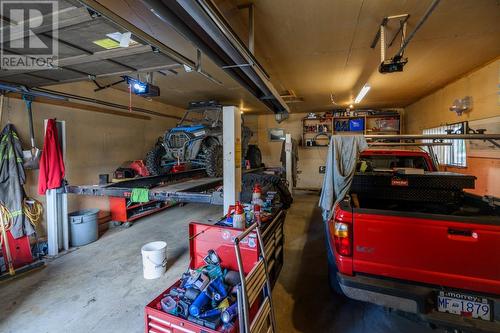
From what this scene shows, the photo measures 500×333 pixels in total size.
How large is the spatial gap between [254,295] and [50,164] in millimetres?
3818

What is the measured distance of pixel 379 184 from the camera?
2.19m

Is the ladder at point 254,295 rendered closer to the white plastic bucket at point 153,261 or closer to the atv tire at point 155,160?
the white plastic bucket at point 153,261

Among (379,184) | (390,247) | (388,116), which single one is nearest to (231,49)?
(379,184)

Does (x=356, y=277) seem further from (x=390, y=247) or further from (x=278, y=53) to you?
(x=278, y=53)

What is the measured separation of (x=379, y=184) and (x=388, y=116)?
6.77m

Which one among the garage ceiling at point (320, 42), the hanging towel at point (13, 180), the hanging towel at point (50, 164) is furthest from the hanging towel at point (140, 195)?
the garage ceiling at point (320, 42)

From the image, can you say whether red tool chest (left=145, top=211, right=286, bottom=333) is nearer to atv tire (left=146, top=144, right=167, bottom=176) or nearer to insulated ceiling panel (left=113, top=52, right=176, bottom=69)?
insulated ceiling panel (left=113, top=52, right=176, bottom=69)

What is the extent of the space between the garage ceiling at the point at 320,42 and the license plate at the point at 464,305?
249 centimetres

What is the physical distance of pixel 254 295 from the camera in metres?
1.56

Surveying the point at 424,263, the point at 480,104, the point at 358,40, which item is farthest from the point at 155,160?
the point at 480,104

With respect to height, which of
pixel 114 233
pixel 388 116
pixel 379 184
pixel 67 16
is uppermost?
pixel 388 116

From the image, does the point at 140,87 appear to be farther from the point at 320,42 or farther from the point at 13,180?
the point at 320,42

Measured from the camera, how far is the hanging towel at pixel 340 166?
194 cm

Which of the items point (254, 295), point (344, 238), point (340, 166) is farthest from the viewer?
point (340, 166)
